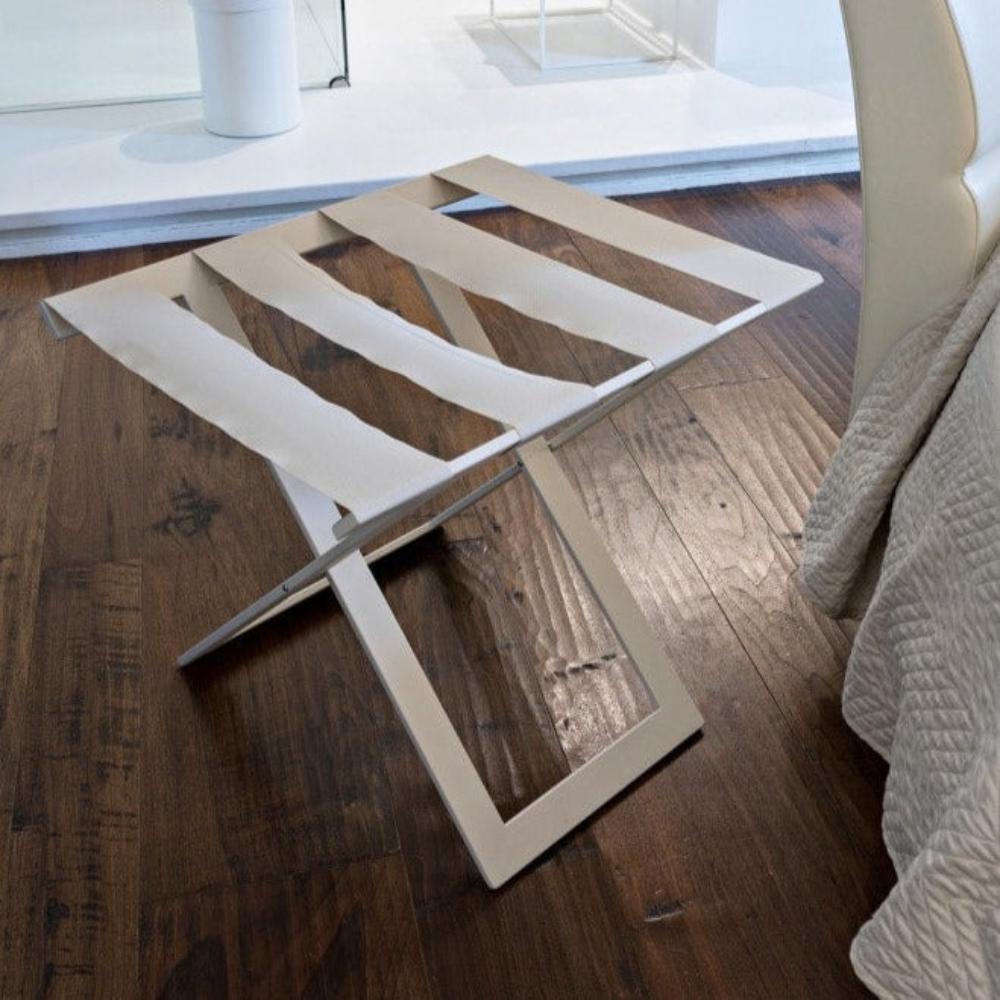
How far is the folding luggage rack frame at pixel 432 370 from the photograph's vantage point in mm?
1043

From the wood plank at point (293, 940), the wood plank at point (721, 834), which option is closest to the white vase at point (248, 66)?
the wood plank at point (721, 834)

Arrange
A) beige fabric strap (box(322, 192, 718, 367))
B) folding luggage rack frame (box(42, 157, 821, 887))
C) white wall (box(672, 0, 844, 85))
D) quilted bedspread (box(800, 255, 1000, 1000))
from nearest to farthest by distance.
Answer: quilted bedspread (box(800, 255, 1000, 1000)) → folding luggage rack frame (box(42, 157, 821, 887)) → beige fabric strap (box(322, 192, 718, 367)) → white wall (box(672, 0, 844, 85))

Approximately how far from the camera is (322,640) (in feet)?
4.79

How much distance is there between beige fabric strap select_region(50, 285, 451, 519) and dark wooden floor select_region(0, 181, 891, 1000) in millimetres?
393

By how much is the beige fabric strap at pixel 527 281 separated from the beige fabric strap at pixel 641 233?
2.1 inches

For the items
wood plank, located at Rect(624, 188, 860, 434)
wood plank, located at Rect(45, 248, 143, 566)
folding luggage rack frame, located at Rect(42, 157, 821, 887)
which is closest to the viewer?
folding luggage rack frame, located at Rect(42, 157, 821, 887)

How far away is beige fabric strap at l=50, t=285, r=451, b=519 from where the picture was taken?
3.17ft

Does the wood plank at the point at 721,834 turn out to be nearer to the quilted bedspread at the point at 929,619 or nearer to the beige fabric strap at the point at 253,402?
the quilted bedspread at the point at 929,619

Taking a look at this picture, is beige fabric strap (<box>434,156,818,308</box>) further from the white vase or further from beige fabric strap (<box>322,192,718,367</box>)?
the white vase

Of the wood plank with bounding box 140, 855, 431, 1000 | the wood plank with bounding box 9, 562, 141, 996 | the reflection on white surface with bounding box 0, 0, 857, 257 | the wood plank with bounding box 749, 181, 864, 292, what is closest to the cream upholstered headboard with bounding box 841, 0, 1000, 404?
the wood plank with bounding box 140, 855, 431, 1000

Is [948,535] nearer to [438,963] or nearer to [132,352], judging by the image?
[438,963]

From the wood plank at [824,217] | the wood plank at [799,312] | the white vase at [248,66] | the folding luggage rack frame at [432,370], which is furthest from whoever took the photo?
the white vase at [248,66]

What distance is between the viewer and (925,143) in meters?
1.16

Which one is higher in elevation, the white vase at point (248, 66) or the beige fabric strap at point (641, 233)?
the beige fabric strap at point (641, 233)
